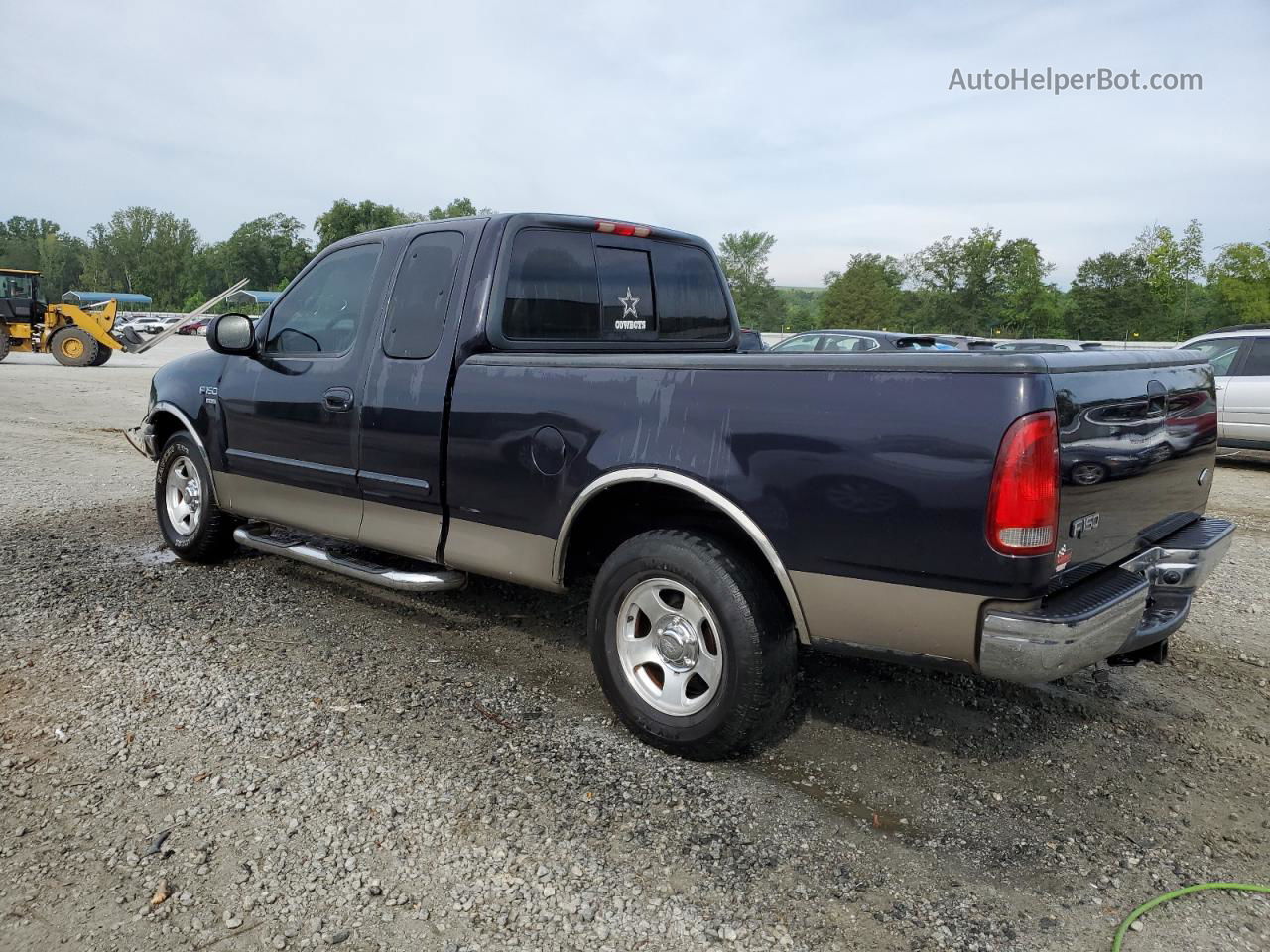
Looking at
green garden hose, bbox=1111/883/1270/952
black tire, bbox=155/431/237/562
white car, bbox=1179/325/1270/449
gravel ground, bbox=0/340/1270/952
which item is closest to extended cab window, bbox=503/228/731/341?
gravel ground, bbox=0/340/1270/952

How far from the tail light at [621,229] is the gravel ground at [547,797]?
2.00m

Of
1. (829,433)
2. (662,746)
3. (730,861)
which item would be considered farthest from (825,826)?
(829,433)

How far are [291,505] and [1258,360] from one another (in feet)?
36.5

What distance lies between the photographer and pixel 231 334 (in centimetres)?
477

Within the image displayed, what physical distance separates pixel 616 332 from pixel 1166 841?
296 centimetres

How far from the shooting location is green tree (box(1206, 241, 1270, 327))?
42.7 meters

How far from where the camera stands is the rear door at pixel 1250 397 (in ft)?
34.9

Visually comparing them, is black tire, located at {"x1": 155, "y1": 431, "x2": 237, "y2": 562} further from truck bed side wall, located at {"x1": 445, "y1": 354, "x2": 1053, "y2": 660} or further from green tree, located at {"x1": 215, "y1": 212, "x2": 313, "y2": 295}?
green tree, located at {"x1": 215, "y1": 212, "x2": 313, "y2": 295}

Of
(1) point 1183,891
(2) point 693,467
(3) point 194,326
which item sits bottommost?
(1) point 1183,891

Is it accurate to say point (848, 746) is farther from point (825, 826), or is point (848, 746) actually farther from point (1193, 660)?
point (1193, 660)

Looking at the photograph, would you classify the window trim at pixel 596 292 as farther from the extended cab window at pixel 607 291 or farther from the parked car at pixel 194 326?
the parked car at pixel 194 326

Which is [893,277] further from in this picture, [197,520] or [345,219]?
[197,520]

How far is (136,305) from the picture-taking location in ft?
374

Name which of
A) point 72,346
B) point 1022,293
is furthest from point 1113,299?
point 72,346
